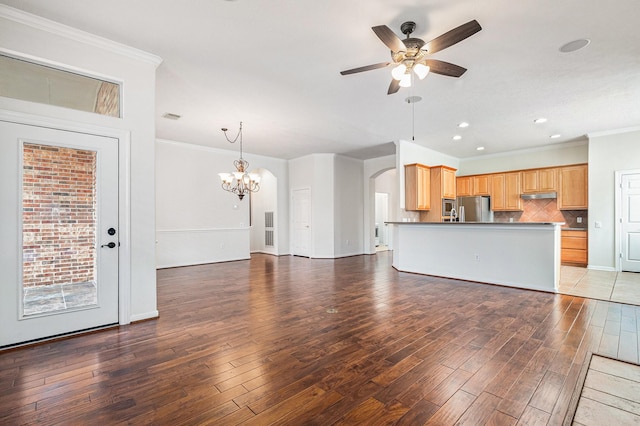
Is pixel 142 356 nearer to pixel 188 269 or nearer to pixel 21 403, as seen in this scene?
pixel 21 403

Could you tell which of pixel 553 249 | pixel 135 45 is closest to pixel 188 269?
pixel 135 45

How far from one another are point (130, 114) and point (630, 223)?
28.7 ft

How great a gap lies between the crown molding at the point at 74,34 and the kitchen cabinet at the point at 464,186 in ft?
26.7

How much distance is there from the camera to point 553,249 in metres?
4.55

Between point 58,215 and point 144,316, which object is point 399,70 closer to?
point 58,215

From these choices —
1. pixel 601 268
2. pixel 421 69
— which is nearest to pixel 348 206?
pixel 601 268

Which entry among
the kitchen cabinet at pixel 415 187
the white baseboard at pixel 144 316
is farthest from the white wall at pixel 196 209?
the kitchen cabinet at pixel 415 187

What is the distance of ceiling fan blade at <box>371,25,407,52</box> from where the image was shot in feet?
7.64

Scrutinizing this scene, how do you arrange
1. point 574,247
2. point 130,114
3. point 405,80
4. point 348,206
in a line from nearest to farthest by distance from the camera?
point 405,80, point 130,114, point 574,247, point 348,206

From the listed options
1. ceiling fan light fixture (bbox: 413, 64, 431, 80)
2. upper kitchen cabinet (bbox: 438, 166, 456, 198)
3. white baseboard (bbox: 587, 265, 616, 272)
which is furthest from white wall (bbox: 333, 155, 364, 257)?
ceiling fan light fixture (bbox: 413, 64, 431, 80)

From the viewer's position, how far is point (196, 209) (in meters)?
7.45

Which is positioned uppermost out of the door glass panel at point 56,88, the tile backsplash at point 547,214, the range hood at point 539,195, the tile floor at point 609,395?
the door glass panel at point 56,88

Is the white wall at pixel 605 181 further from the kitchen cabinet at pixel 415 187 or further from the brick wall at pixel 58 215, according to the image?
the brick wall at pixel 58 215

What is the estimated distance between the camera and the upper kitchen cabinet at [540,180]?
7414 mm
